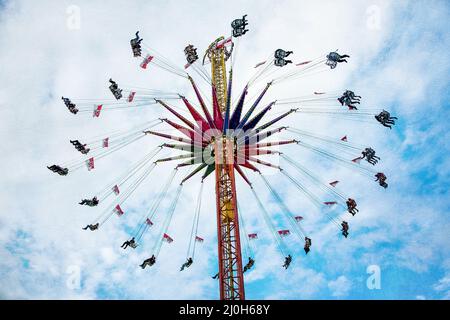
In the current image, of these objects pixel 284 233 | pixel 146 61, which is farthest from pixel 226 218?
pixel 146 61

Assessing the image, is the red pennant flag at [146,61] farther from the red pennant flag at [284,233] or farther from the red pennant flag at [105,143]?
the red pennant flag at [284,233]

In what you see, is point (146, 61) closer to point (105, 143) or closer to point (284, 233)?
point (105, 143)

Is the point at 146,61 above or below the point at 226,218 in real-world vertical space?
above

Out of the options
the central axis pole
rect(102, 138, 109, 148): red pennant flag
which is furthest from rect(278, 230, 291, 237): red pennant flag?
rect(102, 138, 109, 148): red pennant flag

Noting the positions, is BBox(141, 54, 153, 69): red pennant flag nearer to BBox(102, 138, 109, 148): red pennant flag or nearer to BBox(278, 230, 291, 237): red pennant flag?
BBox(102, 138, 109, 148): red pennant flag

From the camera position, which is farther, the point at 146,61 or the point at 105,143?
the point at 105,143

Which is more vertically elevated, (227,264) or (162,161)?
(162,161)

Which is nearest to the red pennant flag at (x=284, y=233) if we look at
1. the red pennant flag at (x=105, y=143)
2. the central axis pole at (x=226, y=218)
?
the central axis pole at (x=226, y=218)

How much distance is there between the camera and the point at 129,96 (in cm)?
2941
